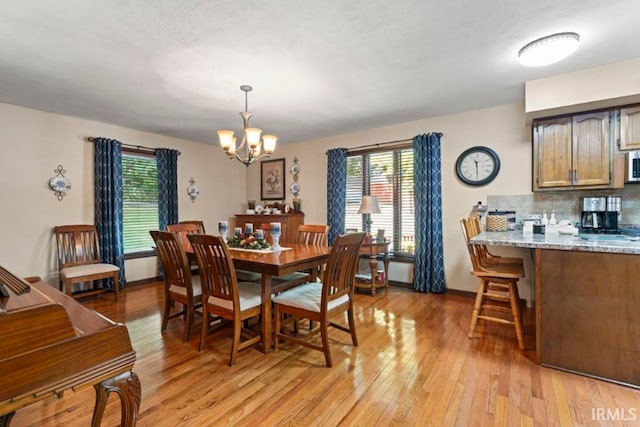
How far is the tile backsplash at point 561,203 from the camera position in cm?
286

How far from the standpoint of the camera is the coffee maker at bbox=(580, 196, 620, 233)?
2826 millimetres

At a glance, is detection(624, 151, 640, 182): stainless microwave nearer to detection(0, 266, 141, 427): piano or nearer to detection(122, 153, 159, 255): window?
detection(0, 266, 141, 427): piano

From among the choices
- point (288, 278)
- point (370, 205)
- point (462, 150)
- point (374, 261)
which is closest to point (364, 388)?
point (288, 278)

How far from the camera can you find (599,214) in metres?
2.91

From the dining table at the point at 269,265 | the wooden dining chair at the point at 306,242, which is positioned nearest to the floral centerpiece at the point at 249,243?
the dining table at the point at 269,265

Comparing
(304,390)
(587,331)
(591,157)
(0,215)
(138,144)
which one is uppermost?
(138,144)

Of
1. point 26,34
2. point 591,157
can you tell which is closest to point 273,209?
point 26,34

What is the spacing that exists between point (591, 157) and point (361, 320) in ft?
8.86

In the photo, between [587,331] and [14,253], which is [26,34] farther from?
[587,331]

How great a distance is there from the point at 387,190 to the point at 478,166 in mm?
1247

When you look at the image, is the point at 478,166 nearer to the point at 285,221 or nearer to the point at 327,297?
the point at 327,297

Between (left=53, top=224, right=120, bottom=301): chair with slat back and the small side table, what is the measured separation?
3.17m

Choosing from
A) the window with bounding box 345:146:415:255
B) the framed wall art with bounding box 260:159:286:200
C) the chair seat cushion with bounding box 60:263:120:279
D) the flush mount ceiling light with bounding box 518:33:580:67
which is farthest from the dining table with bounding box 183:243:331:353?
the framed wall art with bounding box 260:159:286:200

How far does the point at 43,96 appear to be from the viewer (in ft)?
10.3
